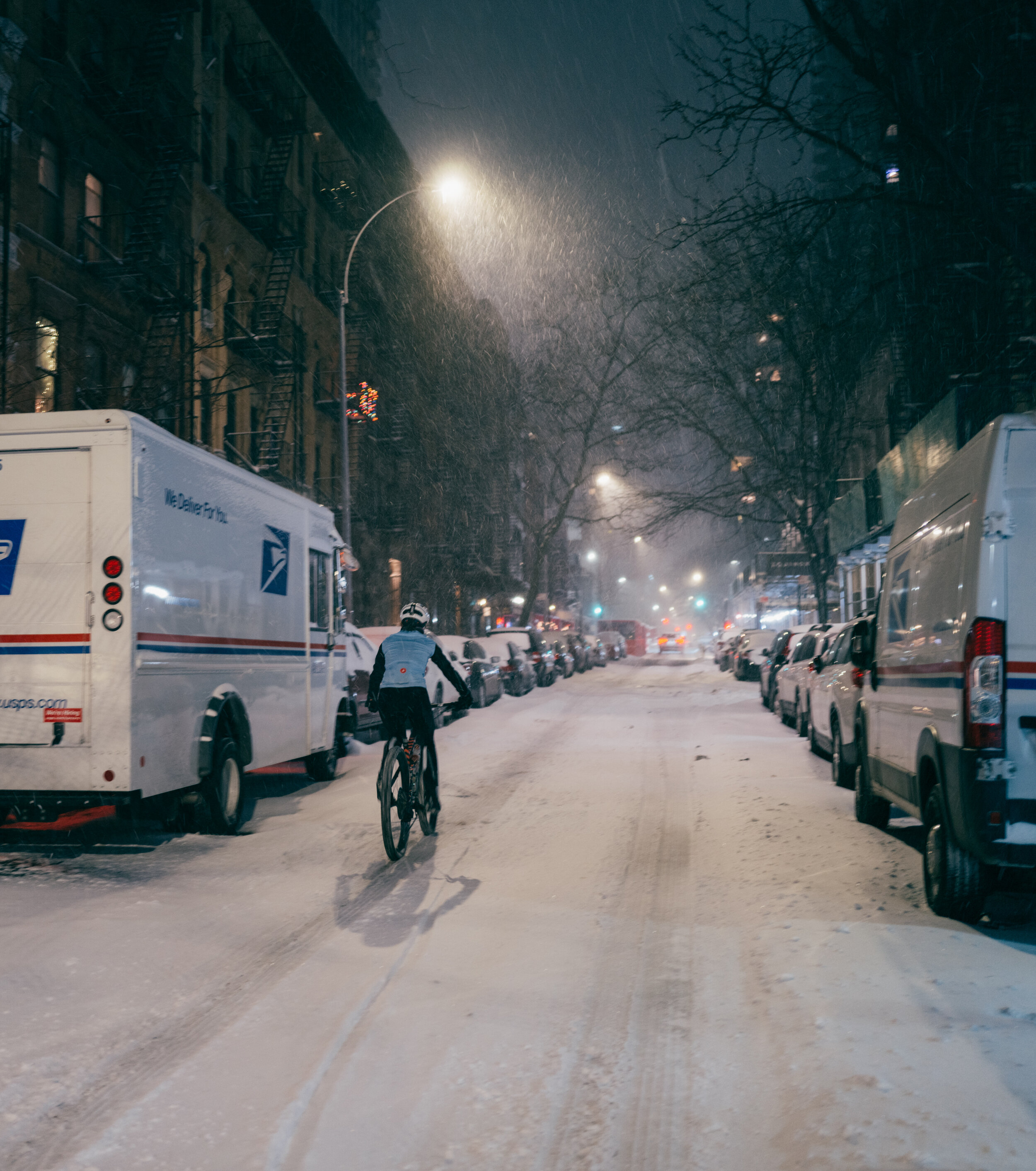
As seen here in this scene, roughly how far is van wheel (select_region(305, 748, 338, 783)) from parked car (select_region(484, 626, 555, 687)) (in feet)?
58.8

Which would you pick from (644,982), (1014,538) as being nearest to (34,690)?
(644,982)

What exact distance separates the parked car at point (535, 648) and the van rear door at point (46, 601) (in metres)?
23.3

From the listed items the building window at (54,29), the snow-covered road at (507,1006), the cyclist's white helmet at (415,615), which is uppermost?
the building window at (54,29)

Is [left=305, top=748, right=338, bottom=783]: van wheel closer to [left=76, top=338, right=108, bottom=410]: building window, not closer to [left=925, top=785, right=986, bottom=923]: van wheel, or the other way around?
[left=925, top=785, right=986, bottom=923]: van wheel

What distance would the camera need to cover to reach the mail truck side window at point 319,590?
12203 mm

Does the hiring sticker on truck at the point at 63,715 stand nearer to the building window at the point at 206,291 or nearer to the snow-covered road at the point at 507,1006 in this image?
the snow-covered road at the point at 507,1006

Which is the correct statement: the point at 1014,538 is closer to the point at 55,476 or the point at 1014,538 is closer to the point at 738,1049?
the point at 738,1049

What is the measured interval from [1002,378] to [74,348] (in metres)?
17.5

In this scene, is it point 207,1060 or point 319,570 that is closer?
point 207,1060

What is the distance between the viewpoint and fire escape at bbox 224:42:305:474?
30875 millimetres

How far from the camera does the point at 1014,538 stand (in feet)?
18.8

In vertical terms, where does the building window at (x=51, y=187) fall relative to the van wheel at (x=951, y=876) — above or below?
above

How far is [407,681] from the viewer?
8.80 m

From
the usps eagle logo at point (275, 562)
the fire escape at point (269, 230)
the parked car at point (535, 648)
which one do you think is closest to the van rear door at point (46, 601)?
the usps eagle logo at point (275, 562)
